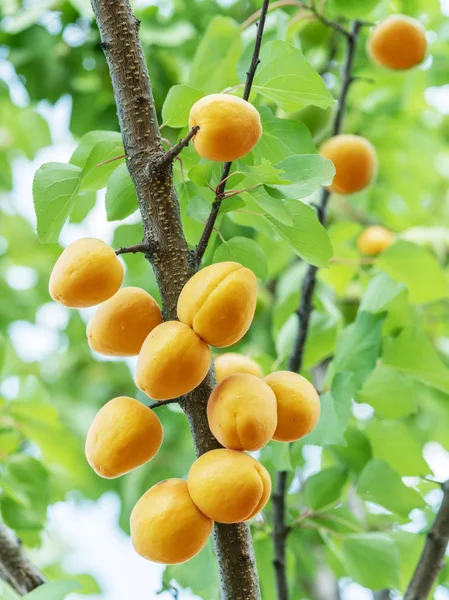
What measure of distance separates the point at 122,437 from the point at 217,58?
0.75m

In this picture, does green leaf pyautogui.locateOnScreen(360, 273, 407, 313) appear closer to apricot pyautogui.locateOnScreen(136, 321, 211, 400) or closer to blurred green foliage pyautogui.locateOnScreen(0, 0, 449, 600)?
blurred green foliage pyautogui.locateOnScreen(0, 0, 449, 600)

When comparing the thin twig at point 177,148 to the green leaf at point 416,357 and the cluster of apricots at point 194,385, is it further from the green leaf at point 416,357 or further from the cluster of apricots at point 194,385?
the green leaf at point 416,357

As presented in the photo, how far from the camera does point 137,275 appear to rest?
1713 mm

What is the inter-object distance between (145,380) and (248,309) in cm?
11

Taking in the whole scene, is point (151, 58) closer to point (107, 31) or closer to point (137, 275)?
point (137, 275)

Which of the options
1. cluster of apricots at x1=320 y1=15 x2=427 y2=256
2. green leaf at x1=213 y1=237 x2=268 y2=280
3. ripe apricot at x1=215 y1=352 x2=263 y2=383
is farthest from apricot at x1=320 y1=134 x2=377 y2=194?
ripe apricot at x1=215 y1=352 x2=263 y2=383

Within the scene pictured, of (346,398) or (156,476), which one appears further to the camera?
(156,476)

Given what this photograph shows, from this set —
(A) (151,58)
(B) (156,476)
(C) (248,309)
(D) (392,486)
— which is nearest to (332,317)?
(D) (392,486)

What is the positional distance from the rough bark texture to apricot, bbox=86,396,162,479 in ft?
0.15

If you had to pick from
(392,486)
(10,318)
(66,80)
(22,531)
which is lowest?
(10,318)

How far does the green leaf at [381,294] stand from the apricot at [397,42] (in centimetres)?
46

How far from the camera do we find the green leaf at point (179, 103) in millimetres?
738

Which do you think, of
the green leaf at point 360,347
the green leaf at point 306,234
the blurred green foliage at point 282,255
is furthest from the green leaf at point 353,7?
the green leaf at point 306,234

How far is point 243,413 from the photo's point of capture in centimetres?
59
